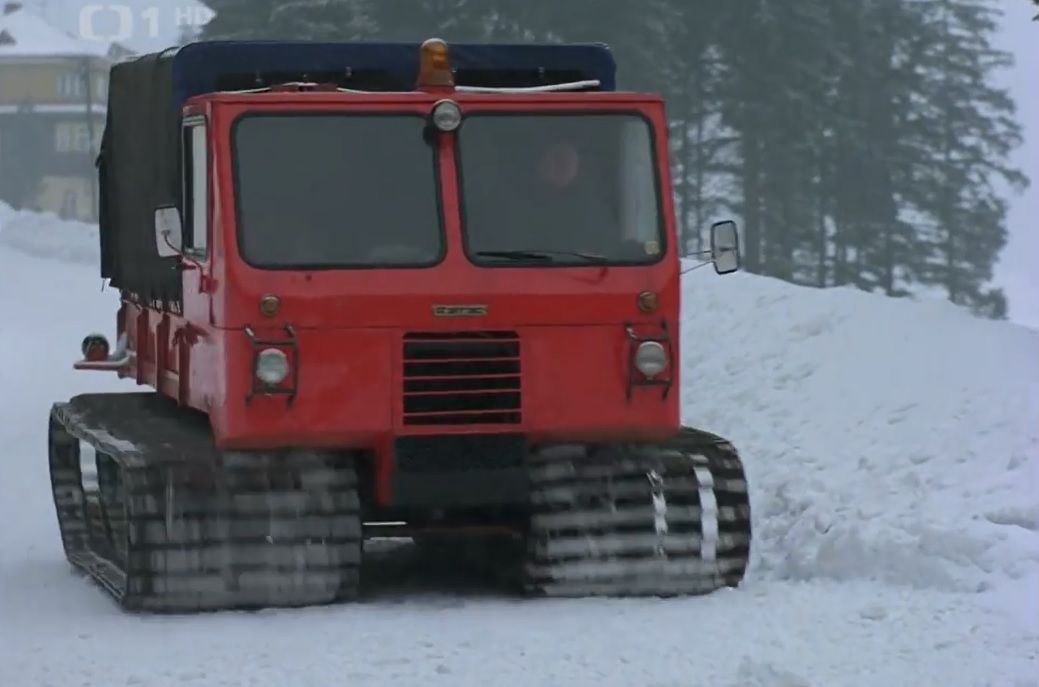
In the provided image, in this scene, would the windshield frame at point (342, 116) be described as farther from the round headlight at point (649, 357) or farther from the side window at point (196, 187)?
the round headlight at point (649, 357)

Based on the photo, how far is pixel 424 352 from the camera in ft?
37.4

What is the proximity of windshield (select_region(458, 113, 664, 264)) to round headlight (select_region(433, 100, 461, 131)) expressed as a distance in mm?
99

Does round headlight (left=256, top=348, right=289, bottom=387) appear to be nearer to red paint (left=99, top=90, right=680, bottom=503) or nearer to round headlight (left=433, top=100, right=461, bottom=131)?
red paint (left=99, top=90, right=680, bottom=503)

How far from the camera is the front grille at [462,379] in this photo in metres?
11.4

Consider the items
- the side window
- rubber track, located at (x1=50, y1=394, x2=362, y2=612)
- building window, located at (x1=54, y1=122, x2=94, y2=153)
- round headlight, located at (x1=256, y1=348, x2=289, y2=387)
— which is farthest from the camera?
building window, located at (x1=54, y1=122, x2=94, y2=153)

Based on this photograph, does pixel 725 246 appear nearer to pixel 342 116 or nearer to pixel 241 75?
pixel 342 116

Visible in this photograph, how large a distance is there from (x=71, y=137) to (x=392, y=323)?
119034mm

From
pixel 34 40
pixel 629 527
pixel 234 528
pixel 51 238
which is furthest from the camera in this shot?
pixel 34 40

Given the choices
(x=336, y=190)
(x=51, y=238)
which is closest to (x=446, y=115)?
(x=336, y=190)

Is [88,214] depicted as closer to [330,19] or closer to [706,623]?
[330,19]

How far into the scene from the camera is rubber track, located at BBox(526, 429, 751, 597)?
459 inches

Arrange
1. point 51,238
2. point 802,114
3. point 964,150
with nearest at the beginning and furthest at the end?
1. point 51,238
2. point 802,114
3. point 964,150

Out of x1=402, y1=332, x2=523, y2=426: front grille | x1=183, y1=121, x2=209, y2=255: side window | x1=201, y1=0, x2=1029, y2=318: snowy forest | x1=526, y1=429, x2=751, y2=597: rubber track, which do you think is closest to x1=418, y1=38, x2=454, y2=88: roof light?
x1=183, y1=121, x2=209, y2=255: side window

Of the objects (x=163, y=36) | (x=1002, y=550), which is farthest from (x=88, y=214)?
(x=1002, y=550)
